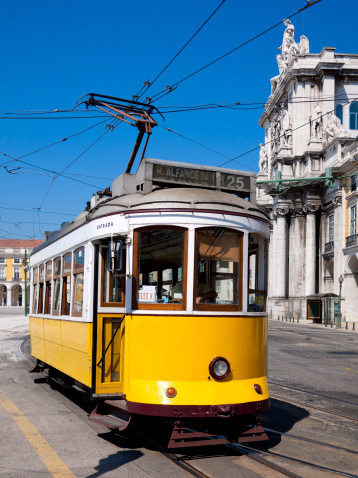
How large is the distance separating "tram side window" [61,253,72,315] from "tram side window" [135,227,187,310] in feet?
8.05

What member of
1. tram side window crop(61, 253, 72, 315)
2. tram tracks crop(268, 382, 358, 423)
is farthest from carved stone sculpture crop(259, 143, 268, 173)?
tram side window crop(61, 253, 72, 315)

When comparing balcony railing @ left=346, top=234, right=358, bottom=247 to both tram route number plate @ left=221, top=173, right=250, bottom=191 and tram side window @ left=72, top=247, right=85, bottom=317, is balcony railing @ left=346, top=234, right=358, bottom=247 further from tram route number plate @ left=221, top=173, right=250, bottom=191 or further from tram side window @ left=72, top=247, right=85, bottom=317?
tram side window @ left=72, top=247, right=85, bottom=317

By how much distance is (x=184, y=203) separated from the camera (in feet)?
23.5

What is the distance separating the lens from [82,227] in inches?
341

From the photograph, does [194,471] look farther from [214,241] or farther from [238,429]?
[214,241]

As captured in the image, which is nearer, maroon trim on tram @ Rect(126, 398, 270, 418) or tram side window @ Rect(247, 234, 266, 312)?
maroon trim on tram @ Rect(126, 398, 270, 418)

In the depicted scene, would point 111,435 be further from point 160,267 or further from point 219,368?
point 160,267

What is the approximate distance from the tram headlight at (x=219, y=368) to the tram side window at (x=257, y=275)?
75cm

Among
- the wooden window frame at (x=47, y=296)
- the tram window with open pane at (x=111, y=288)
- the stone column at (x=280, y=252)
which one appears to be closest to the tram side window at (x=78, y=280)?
the tram window with open pane at (x=111, y=288)

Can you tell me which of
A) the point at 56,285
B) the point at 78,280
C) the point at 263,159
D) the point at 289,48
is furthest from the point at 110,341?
the point at 263,159

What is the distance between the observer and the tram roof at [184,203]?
7.18 metres

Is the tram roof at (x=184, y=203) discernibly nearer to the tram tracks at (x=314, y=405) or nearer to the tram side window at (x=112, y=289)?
the tram side window at (x=112, y=289)

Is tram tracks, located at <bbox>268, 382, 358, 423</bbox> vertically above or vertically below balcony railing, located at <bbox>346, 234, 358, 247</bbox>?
below

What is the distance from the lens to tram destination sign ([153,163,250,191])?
7.75m
